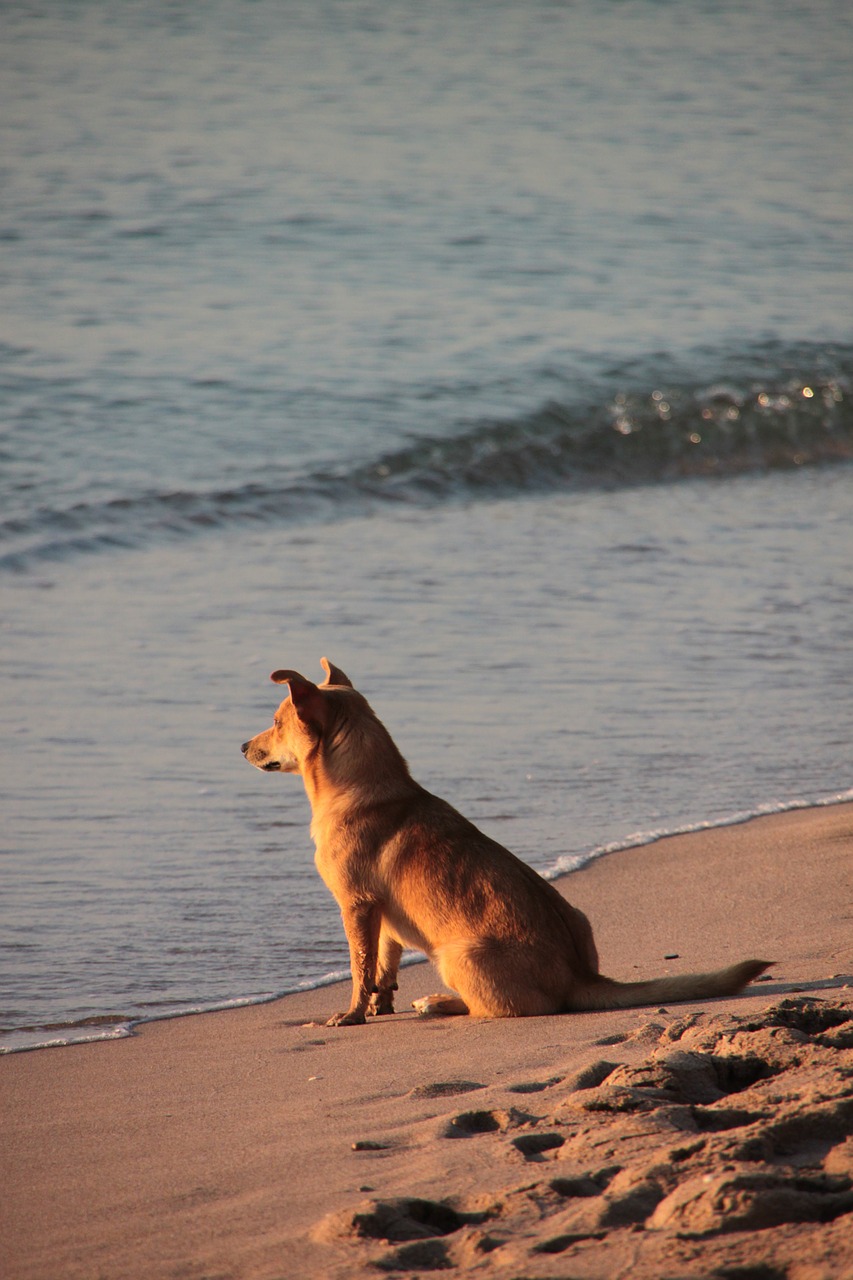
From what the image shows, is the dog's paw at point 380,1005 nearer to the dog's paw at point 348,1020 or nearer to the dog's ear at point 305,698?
the dog's paw at point 348,1020

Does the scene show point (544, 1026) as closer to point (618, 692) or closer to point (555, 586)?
point (618, 692)

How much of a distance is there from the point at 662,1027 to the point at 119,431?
11.7 m

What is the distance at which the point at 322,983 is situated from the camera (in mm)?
5035

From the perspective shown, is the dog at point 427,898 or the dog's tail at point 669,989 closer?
the dog's tail at point 669,989

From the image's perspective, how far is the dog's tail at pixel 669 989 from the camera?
423cm

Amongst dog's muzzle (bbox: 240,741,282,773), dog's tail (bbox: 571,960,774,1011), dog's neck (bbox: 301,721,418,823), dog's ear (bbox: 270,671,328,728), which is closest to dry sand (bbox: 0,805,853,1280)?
dog's tail (bbox: 571,960,774,1011)

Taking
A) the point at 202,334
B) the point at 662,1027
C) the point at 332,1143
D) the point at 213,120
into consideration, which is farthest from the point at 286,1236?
the point at 213,120

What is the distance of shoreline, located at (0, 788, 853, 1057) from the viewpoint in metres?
4.44

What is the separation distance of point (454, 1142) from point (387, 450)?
477 inches

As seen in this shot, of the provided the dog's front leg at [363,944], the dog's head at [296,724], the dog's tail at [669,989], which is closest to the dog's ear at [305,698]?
the dog's head at [296,724]

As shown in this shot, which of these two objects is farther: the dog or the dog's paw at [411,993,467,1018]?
the dog's paw at [411,993,467,1018]

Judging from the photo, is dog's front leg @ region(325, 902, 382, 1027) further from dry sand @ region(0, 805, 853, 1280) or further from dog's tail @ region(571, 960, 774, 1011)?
dog's tail @ region(571, 960, 774, 1011)

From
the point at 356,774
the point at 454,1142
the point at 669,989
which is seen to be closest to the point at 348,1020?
the point at 356,774

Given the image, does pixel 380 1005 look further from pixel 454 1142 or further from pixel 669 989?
pixel 454 1142
